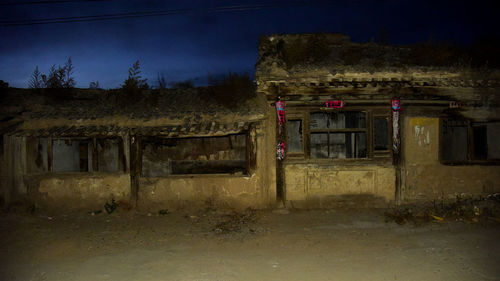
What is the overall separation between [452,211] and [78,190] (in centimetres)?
1019

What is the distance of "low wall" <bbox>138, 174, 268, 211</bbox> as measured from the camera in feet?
29.3

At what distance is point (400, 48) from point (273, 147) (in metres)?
5.49

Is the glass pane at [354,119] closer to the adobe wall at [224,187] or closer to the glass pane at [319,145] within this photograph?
the glass pane at [319,145]

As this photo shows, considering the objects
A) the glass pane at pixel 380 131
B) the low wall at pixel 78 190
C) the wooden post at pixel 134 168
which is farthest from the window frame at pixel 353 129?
the low wall at pixel 78 190

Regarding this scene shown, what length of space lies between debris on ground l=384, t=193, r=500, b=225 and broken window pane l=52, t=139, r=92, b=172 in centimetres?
1081

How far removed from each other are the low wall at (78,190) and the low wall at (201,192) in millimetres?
683

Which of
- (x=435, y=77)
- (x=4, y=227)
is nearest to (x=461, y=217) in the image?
(x=435, y=77)

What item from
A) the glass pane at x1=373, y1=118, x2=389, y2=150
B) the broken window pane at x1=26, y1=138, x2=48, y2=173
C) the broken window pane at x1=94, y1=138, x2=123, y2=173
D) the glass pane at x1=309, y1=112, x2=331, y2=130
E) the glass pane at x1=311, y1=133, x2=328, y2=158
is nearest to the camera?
the broken window pane at x1=26, y1=138, x2=48, y2=173

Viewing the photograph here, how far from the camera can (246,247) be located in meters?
6.18

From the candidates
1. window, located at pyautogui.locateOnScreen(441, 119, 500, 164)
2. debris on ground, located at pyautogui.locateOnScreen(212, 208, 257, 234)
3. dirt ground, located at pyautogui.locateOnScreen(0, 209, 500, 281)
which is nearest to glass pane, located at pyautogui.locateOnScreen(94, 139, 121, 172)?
dirt ground, located at pyautogui.locateOnScreen(0, 209, 500, 281)

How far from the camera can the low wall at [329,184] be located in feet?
29.2

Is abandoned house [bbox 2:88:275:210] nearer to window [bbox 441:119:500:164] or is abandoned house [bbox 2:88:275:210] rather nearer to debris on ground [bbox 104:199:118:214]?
debris on ground [bbox 104:199:118:214]

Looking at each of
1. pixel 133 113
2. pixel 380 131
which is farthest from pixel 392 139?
pixel 133 113

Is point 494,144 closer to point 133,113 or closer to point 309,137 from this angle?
point 309,137
